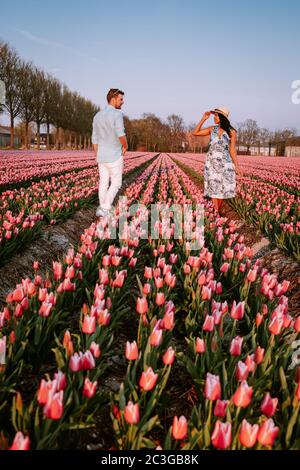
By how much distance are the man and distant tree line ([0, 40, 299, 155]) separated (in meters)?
39.0

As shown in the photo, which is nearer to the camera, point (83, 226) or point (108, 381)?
point (108, 381)

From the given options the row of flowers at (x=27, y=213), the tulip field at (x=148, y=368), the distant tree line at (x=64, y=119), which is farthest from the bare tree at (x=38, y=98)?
the tulip field at (x=148, y=368)

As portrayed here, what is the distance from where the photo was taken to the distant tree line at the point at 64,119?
42.4m

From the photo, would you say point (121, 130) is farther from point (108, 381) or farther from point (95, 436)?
point (95, 436)

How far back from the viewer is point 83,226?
6926mm

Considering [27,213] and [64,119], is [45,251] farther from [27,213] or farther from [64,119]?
[64,119]

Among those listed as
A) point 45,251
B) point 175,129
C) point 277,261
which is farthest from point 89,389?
point 175,129

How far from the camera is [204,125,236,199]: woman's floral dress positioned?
686 centimetres

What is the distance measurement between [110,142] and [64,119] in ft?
190

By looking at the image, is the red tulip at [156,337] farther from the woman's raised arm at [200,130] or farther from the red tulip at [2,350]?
the woman's raised arm at [200,130]

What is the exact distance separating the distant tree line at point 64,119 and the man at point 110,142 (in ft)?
128

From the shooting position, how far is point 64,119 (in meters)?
59.8
